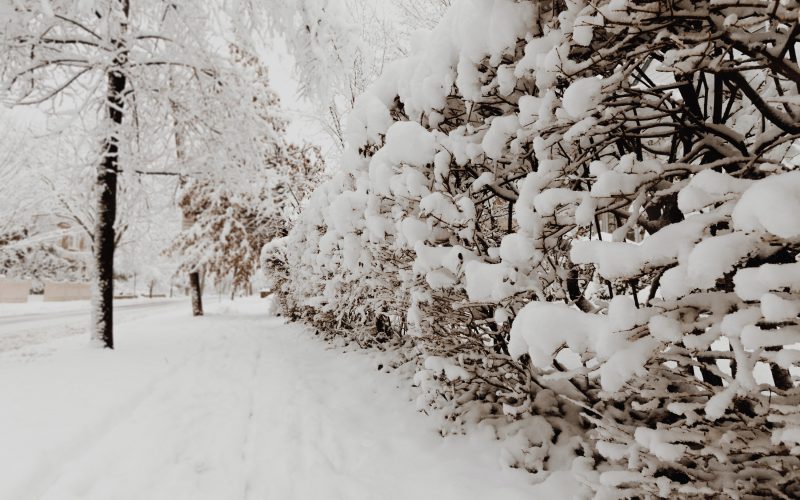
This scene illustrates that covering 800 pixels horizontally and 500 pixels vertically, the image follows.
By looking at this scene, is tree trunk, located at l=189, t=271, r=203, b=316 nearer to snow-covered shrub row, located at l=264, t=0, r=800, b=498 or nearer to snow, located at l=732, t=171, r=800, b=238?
snow-covered shrub row, located at l=264, t=0, r=800, b=498

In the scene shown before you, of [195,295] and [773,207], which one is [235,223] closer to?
[195,295]

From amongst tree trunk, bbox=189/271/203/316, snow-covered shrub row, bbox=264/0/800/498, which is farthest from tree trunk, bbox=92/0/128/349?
tree trunk, bbox=189/271/203/316

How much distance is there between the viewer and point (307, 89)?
18.5 ft

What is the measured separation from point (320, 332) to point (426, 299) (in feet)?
19.2

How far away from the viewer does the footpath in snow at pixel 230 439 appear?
2441mm

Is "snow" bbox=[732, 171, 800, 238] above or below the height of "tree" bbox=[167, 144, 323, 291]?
below

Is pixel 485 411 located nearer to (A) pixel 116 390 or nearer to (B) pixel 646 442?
(B) pixel 646 442

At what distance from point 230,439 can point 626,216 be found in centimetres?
306

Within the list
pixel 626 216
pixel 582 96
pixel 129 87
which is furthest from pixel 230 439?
pixel 129 87

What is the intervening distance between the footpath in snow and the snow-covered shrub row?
70 cm

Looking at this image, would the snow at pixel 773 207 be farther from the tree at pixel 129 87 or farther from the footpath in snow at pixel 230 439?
the tree at pixel 129 87

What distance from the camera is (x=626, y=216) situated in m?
1.84

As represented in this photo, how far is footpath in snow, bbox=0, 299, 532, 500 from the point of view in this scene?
2.44 meters

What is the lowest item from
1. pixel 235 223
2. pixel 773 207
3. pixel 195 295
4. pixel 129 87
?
pixel 195 295
